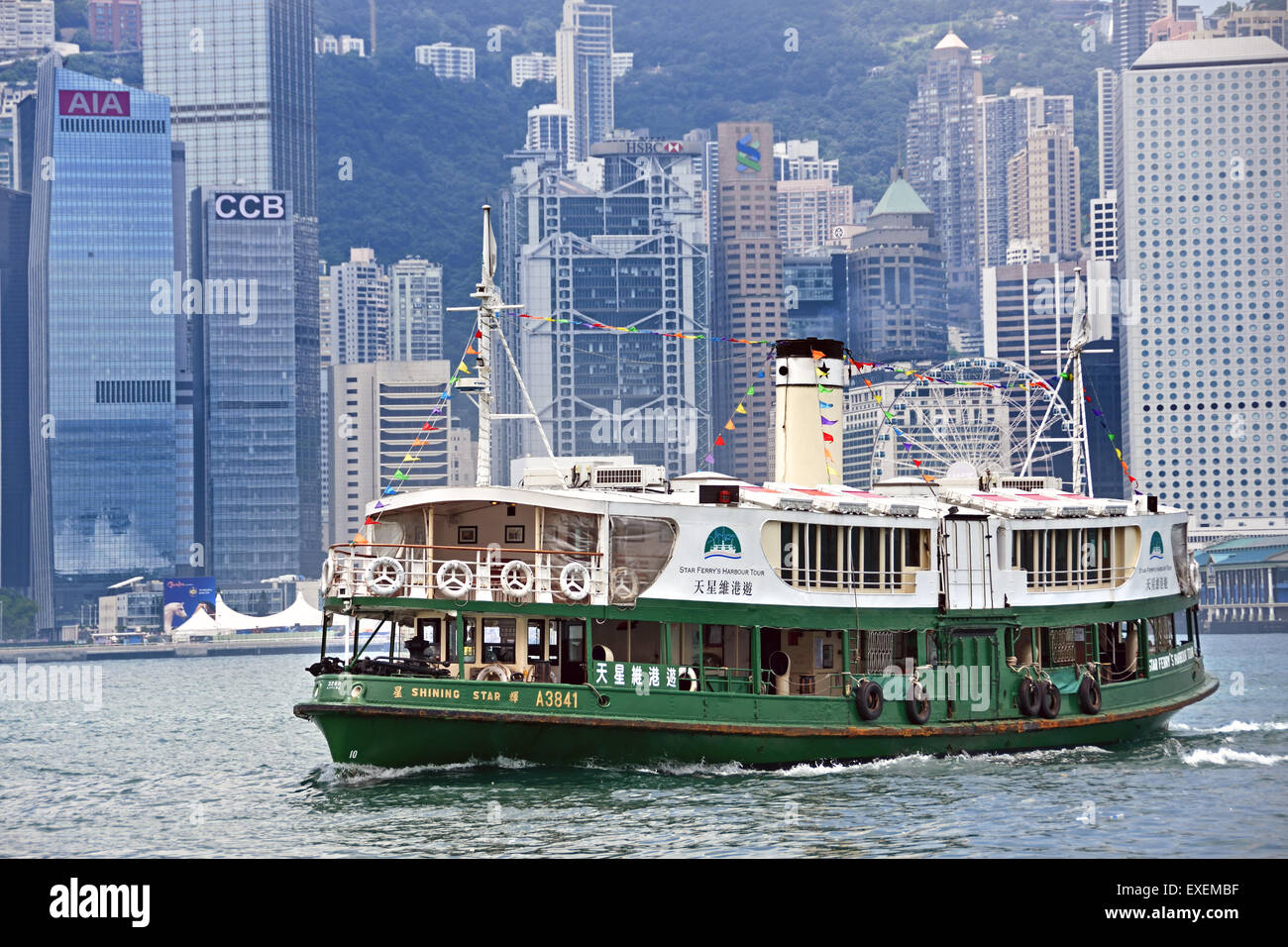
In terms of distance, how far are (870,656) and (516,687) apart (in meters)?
7.18

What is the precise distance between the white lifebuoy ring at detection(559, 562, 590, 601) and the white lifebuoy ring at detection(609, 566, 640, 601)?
1.87ft

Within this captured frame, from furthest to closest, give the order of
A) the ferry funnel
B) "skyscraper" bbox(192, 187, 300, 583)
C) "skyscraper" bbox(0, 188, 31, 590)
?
"skyscraper" bbox(0, 188, 31, 590)
"skyscraper" bbox(192, 187, 300, 583)
the ferry funnel

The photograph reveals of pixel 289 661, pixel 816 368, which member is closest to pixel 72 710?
pixel 816 368

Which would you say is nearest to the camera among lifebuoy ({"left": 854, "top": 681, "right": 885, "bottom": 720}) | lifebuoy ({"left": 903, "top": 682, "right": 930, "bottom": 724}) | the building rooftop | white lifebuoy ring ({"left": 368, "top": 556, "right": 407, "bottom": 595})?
white lifebuoy ring ({"left": 368, "top": 556, "right": 407, "bottom": 595})

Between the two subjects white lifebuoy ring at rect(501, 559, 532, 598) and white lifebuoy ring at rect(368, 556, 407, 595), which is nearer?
white lifebuoy ring at rect(501, 559, 532, 598)

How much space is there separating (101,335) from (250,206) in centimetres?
2240

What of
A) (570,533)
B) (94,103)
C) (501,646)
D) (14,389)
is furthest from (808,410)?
(14,389)

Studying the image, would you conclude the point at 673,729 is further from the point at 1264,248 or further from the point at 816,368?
the point at 1264,248

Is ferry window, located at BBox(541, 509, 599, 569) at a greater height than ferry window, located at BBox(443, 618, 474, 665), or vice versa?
ferry window, located at BBox(541, 509, 599, 569)

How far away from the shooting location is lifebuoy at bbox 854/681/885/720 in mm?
30734

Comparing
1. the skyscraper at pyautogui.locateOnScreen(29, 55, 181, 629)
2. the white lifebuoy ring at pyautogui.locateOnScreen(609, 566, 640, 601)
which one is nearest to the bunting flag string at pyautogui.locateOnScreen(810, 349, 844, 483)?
the white lifebuoy ring at pyautogui.locateOnScreen(609, 566, 640, 601)

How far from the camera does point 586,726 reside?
28156 mm

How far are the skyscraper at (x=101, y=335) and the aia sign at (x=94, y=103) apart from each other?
14cm

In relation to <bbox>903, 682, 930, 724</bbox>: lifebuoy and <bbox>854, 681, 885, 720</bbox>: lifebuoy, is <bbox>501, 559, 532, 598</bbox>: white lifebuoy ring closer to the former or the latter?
<bbox>854, 681, 885, 720</bbox>: lifebuoy
